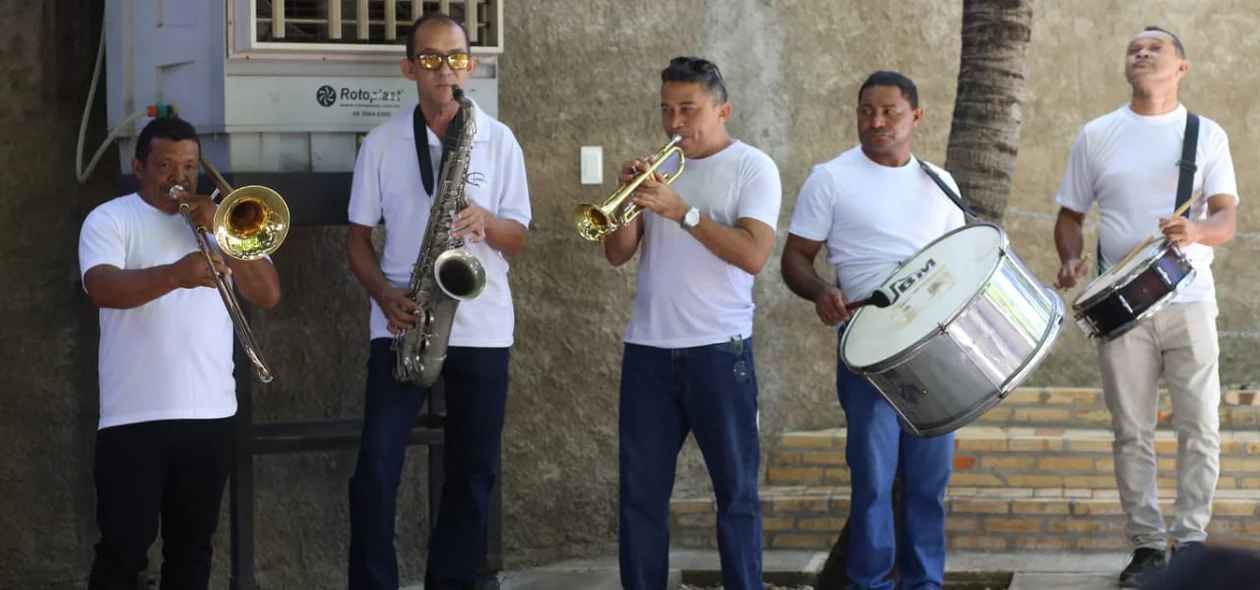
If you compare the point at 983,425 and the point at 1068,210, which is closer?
the point at 1068,210

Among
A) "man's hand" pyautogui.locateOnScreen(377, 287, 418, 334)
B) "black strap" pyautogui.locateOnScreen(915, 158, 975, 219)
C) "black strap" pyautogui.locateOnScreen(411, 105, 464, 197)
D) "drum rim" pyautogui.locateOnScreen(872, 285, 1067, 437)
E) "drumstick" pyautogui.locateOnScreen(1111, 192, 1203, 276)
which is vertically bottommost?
"drum rim" pyautogui.locateOnScreen(872, 285, 1067, 437)

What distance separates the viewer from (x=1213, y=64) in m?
7.22

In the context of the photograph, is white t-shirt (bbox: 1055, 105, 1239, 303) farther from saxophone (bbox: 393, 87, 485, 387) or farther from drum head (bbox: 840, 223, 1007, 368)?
saxophone (bbox: 393, 87, 485, 387)

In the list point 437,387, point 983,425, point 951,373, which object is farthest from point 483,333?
point 983,425

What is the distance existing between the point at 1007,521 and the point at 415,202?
2.94 meters

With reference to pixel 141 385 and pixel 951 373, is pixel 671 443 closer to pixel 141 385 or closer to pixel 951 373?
pixel 951 373

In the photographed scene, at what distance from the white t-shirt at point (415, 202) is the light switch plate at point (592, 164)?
1.27 metres

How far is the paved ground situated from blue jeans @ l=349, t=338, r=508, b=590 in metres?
0.96

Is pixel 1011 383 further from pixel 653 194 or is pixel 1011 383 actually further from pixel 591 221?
pixel 591 221

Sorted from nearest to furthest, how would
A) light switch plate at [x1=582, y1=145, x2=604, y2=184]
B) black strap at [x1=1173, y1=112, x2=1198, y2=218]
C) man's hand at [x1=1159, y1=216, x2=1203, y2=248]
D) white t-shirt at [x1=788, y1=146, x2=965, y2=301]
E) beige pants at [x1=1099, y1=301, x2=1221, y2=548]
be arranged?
white t-shirt at [x1=788, y1=146, x2=965, y2=301], man's hand at [x1=1159, y1=216, x2=1203, y2=248], black strap at [x1=1173, y1=112, x2=1198, y2=218], beige pants at [x1=1099, y1=301, x2=1221, y2=548], light switch plate at [x1=582, y1=145, x2=604, y2=184]

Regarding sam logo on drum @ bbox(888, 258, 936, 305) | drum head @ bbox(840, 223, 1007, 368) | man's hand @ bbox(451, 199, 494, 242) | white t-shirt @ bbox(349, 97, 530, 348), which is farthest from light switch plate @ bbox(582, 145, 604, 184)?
sam logo on drum @ bbox(888, 258, 936, 305)

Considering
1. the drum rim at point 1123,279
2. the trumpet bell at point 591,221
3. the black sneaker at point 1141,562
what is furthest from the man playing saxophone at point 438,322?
the black sneaker at point 1141,562

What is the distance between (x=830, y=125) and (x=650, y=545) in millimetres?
2498

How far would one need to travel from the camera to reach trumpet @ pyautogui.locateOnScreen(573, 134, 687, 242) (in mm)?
4496
